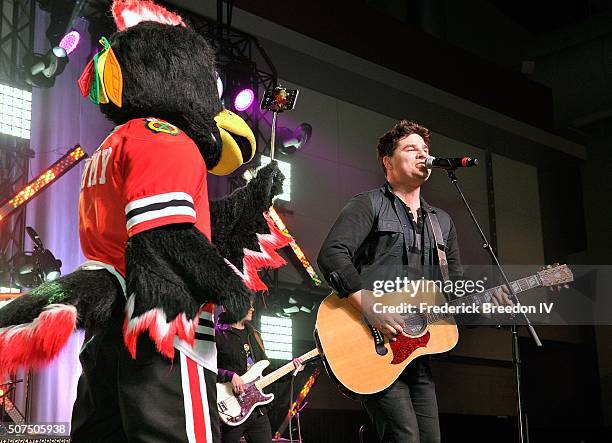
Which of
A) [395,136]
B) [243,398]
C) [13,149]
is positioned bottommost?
[243,398]

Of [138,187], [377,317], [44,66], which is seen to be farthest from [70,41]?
[138,187]

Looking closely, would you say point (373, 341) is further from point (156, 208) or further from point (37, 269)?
point (37, 269)

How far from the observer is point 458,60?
9.90 m

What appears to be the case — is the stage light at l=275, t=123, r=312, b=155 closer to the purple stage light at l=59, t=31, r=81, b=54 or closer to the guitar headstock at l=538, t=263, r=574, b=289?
the purple stage light at l=59, t=31, r=81, b=54

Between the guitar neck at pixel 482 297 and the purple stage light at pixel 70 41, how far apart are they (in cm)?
473

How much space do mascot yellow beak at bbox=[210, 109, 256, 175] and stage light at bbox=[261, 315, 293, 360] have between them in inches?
240

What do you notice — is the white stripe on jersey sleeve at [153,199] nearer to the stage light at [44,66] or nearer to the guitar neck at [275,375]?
the guitar neck at [275,375]

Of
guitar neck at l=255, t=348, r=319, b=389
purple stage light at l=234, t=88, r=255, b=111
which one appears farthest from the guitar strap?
purple stage light at l=234, t=88, r=255, b=111

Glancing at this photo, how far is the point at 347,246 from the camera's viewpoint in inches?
113

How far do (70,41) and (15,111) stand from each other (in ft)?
2.62

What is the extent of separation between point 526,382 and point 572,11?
19.2 ft

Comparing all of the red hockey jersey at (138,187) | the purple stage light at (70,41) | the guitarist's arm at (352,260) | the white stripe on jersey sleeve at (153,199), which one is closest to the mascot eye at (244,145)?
the red hockey jersey at (138,187)

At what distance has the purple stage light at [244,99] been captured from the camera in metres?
7.40

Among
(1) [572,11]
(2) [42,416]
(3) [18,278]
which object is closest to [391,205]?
(3) [18,278]
